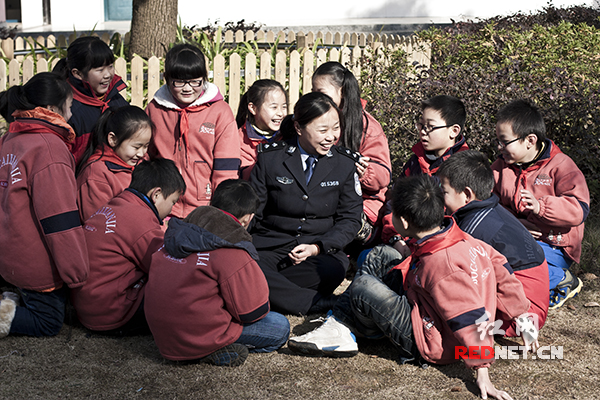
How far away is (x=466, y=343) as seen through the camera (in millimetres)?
2771

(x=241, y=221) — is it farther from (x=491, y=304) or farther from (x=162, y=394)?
(x=491, y=304)

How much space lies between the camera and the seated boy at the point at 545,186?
3887 mm

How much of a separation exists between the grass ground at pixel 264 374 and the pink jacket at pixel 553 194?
2.48 ft

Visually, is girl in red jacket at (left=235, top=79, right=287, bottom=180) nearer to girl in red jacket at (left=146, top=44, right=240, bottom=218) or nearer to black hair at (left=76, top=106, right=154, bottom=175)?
girl in red jacket at (left=146, top=44, right=240, bottom=218)

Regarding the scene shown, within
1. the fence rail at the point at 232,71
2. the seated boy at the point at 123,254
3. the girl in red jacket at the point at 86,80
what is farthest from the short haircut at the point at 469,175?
the fence rail at the point at 232,71

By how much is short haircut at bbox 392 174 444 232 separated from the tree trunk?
6.13 m

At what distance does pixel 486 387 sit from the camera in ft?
9.21

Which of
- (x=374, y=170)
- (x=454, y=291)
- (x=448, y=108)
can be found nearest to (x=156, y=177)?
(x=374, y=170)

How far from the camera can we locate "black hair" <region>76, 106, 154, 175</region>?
149 inches

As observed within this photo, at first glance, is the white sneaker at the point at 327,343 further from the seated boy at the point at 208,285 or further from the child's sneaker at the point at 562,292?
the child's sneaker at the point at 562,292

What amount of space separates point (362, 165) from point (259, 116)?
104cm

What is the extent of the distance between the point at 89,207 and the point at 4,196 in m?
0.55

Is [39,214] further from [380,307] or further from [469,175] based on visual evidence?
[469,175]

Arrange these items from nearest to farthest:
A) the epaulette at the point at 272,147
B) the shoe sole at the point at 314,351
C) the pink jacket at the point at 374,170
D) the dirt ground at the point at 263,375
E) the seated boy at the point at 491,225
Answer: the dirt ground at the point at 263,375 → the shoe sole at the point at 314,351 → the seated boy at the point at 491,225 → the epaulette at the point at 272,147 → the pink jacket at the point at 374,170
